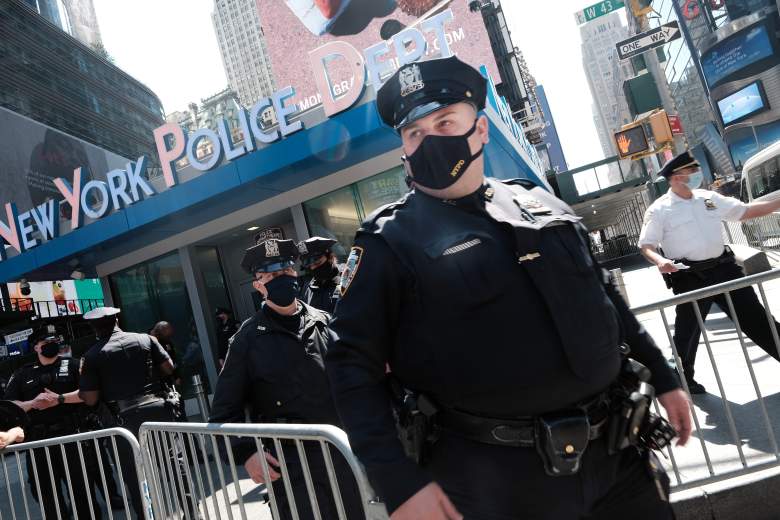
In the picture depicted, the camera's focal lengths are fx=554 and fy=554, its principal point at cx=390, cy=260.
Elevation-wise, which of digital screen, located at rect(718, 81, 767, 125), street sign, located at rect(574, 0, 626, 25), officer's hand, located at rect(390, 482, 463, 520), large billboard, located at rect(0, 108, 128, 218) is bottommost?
officer's hand, located at rect(390, 482, 463, 520)

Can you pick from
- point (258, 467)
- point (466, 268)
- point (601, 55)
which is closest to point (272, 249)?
point (258, 467)

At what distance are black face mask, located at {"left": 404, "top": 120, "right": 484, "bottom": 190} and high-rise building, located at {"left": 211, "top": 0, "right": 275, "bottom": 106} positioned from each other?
473ft

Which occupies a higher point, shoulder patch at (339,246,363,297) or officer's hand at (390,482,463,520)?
shoulder patch at (339,246,363,297)

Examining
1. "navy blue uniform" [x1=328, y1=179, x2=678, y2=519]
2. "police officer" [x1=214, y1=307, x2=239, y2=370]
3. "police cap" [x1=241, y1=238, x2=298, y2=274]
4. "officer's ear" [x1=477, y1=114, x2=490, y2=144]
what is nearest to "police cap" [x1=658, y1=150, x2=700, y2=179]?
"police cap" [x1=241, y1=238, x2=298, y2=274]

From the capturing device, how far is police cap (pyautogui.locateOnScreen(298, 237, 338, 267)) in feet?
15.2

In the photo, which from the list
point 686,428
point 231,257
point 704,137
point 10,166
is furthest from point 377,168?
point 704,137

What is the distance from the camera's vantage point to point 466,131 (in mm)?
1792

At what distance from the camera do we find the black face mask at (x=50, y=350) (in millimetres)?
5820

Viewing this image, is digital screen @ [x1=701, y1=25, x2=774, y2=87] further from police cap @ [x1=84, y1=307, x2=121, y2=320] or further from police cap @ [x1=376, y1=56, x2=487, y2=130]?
police cap @ [x1=376, y1=56, x2=487, y2=130]

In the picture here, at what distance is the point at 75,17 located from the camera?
7662cm

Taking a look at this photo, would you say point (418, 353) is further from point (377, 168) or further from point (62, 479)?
point (377, 168)

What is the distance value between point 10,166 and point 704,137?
55350 millimetres

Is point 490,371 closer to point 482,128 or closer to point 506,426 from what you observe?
point 506,426

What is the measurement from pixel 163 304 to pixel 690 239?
12147mm
